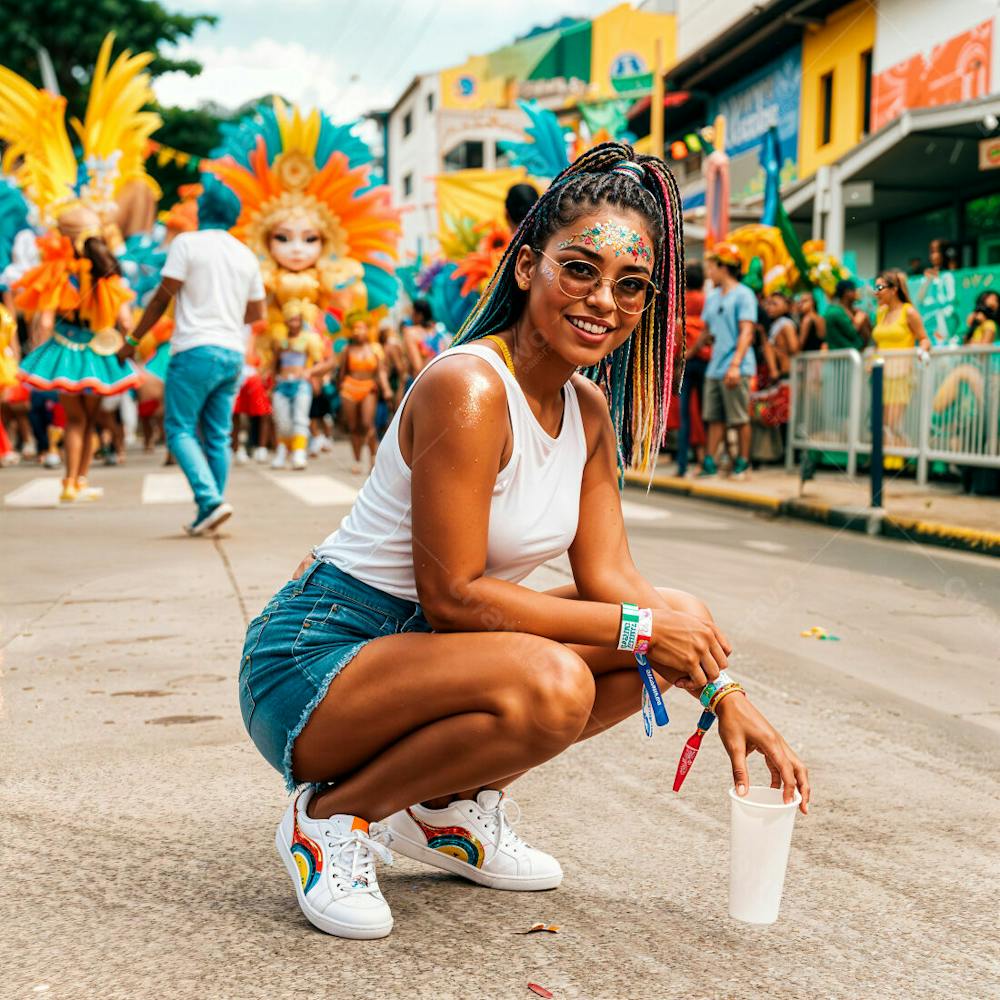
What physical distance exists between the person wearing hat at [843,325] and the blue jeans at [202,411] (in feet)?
17.6

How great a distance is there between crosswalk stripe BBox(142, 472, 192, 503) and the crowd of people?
13.7 feet

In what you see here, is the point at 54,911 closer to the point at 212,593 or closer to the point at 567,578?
the point at 212,593

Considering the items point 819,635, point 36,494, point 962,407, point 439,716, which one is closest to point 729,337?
point 962,407

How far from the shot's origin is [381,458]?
2.49 meters

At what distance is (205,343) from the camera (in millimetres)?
7527

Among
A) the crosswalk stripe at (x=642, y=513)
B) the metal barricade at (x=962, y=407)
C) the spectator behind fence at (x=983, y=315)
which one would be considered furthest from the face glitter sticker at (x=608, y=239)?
the spectator behind fence at (x=983, y=315)

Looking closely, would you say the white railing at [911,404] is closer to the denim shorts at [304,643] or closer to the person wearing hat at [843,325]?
the person wearing hat at [843,325]

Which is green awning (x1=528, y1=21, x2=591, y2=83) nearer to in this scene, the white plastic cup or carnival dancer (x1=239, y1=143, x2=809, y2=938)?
carnival dancer (x1=239, y1=143, x2=809, y2=938)

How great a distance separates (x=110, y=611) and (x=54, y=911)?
3.12m

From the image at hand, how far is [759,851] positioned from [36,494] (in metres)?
9.20

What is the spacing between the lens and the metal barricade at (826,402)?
10203 mm

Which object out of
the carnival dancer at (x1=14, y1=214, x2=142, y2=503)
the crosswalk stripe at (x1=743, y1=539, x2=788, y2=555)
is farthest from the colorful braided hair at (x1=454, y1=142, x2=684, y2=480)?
the carnival dancer at (x1=14, y1=214, x2=142, y2=503)

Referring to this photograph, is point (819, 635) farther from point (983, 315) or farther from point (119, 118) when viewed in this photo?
point (119, 118)

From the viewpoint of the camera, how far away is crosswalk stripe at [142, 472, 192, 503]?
10.0 m
